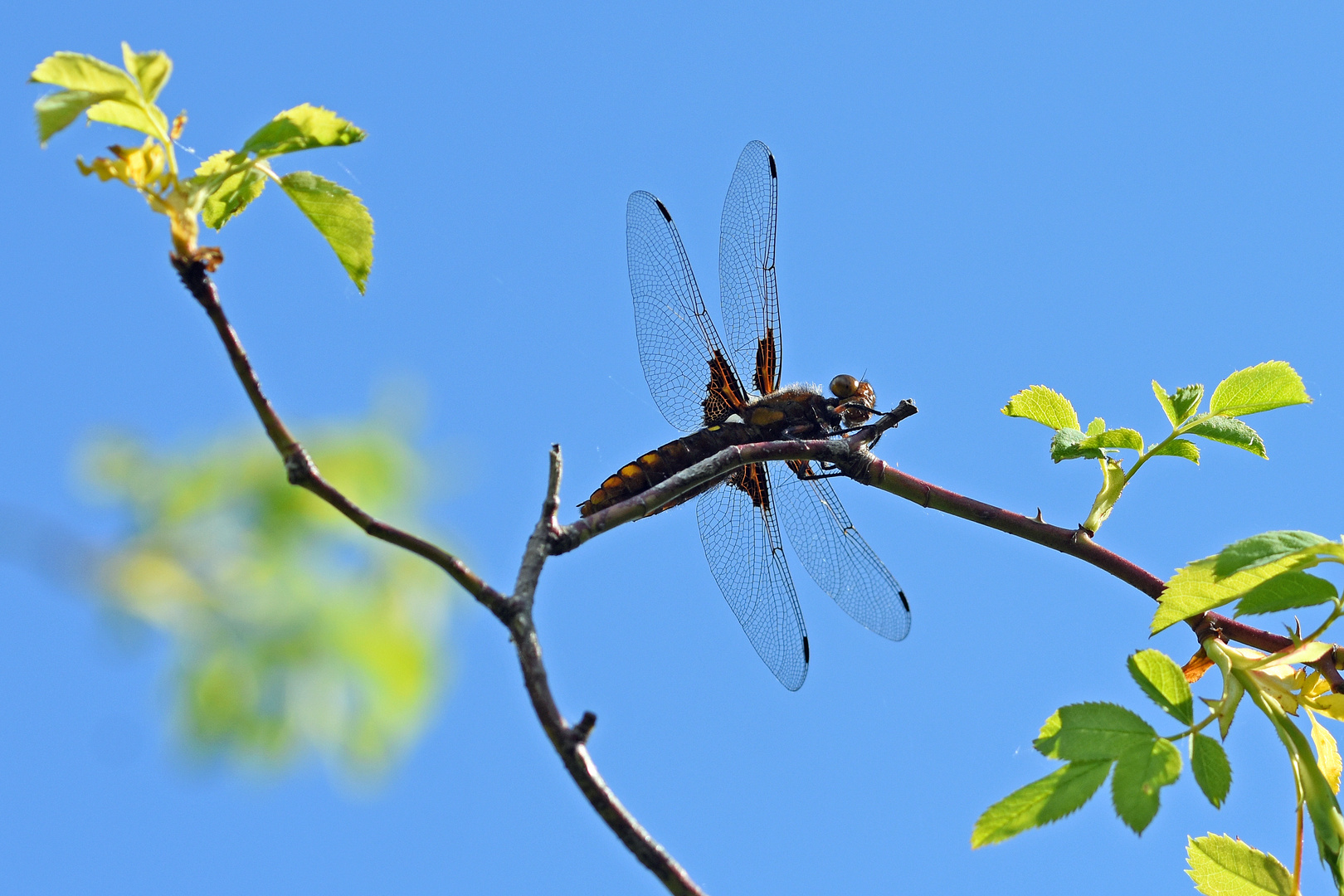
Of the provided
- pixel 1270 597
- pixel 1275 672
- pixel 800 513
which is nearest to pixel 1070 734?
pixel 1270 597

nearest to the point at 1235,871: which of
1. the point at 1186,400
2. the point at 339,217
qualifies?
the point at 1186,400

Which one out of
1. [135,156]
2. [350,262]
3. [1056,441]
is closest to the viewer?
[135,156]

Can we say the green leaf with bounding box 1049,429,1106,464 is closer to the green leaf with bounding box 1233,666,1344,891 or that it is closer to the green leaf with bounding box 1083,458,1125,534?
the green leaf with bounding box 1083,458,1125,534

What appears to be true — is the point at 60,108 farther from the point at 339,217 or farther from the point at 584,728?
the point at 584,728

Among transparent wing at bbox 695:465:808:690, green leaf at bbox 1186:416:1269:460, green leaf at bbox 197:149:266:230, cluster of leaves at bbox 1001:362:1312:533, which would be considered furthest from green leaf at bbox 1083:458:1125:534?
green leaf at bbox 197:149:266:230

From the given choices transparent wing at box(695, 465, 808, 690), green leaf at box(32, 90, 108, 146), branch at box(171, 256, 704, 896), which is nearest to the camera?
branch at box(171, 256, 704, 896)

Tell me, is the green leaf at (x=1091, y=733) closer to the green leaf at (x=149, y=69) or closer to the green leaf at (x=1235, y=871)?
the green leaf at (x=1235, y=871)

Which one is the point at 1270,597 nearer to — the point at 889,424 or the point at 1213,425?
the point at 1213,425
